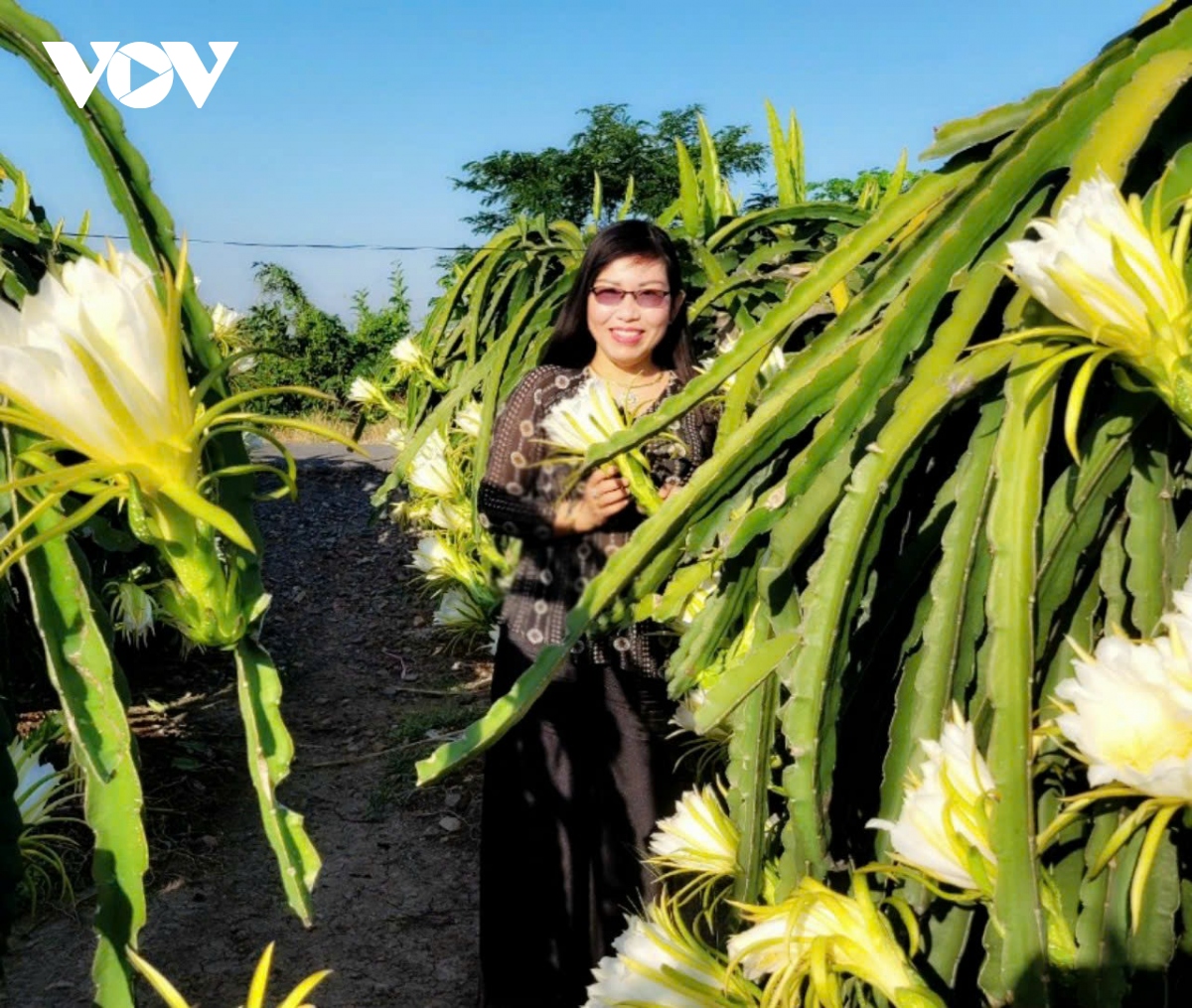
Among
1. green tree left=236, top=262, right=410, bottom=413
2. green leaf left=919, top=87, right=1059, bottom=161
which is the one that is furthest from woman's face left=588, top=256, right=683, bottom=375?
green tree left=236, top=262, right=410, bottom=413

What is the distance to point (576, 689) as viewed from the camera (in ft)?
4.86

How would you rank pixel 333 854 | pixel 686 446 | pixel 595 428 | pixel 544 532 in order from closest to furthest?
pixel 595 428 < pixel 686 446 < pixel 544 532 < pixel 333 854

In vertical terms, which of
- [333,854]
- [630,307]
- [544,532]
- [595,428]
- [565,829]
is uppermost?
[630,307]

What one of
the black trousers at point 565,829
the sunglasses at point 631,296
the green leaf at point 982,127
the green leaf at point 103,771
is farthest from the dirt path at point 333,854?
the green leaf at point 982,127

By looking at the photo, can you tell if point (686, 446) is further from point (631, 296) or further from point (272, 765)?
point (272, 765)

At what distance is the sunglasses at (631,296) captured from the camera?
1438 millimetres

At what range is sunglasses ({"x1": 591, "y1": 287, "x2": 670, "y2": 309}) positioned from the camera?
144cm

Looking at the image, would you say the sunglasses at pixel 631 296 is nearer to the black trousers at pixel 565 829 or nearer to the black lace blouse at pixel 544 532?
the black lace blouse at pixel 544 532

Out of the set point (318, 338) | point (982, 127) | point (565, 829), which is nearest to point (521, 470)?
point (565, 829)

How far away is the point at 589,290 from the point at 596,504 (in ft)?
1.10

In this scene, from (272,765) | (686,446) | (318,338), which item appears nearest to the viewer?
(272,765)

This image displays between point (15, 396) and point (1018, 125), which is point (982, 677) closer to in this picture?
point (1018, 125)

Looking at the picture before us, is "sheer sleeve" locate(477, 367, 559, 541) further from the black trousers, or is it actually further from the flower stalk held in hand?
the flower stalk held in hand

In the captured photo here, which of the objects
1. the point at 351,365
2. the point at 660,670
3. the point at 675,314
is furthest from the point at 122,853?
the point at 351,365
